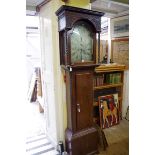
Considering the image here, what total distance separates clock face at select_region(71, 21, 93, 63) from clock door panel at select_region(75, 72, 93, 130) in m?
0.22

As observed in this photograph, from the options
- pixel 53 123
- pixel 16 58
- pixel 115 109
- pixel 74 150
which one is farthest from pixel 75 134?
pixel 16 58

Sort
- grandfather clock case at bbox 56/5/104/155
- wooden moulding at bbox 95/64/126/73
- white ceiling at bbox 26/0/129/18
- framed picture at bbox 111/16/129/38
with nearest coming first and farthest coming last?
grandfather clock case at bbox 56/5/104/155
white ceiling at bbox 26/0/129/18
wooden moulding at bbox 95/64/126/73
framed picture at bbox 111/16/129/38

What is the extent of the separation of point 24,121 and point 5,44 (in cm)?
30

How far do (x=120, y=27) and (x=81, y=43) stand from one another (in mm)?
1597

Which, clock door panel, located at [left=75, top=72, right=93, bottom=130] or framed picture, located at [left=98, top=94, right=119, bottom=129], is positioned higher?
clock door panel, located at [left=75, top=72, right=93, bottom=130]

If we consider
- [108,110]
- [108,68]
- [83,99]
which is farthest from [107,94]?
[83,99]

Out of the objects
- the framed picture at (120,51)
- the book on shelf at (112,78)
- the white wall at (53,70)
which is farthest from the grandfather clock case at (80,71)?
the framed picture at (120,51)

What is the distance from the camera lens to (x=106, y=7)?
302 centimetres

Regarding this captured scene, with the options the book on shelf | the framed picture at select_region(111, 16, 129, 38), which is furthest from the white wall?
the framed picture at select_region(111, 16, 129, 38)

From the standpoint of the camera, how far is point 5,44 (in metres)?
0.57

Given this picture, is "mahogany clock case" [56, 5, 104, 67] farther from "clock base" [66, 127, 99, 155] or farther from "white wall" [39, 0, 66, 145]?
"clock base" [66, 127, 99, 155]

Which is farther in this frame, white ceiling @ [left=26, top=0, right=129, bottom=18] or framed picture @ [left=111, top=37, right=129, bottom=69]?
framed picture @ [left=111, top=37, right=129, bottom=69]

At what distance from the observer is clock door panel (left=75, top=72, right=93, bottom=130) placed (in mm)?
2127
